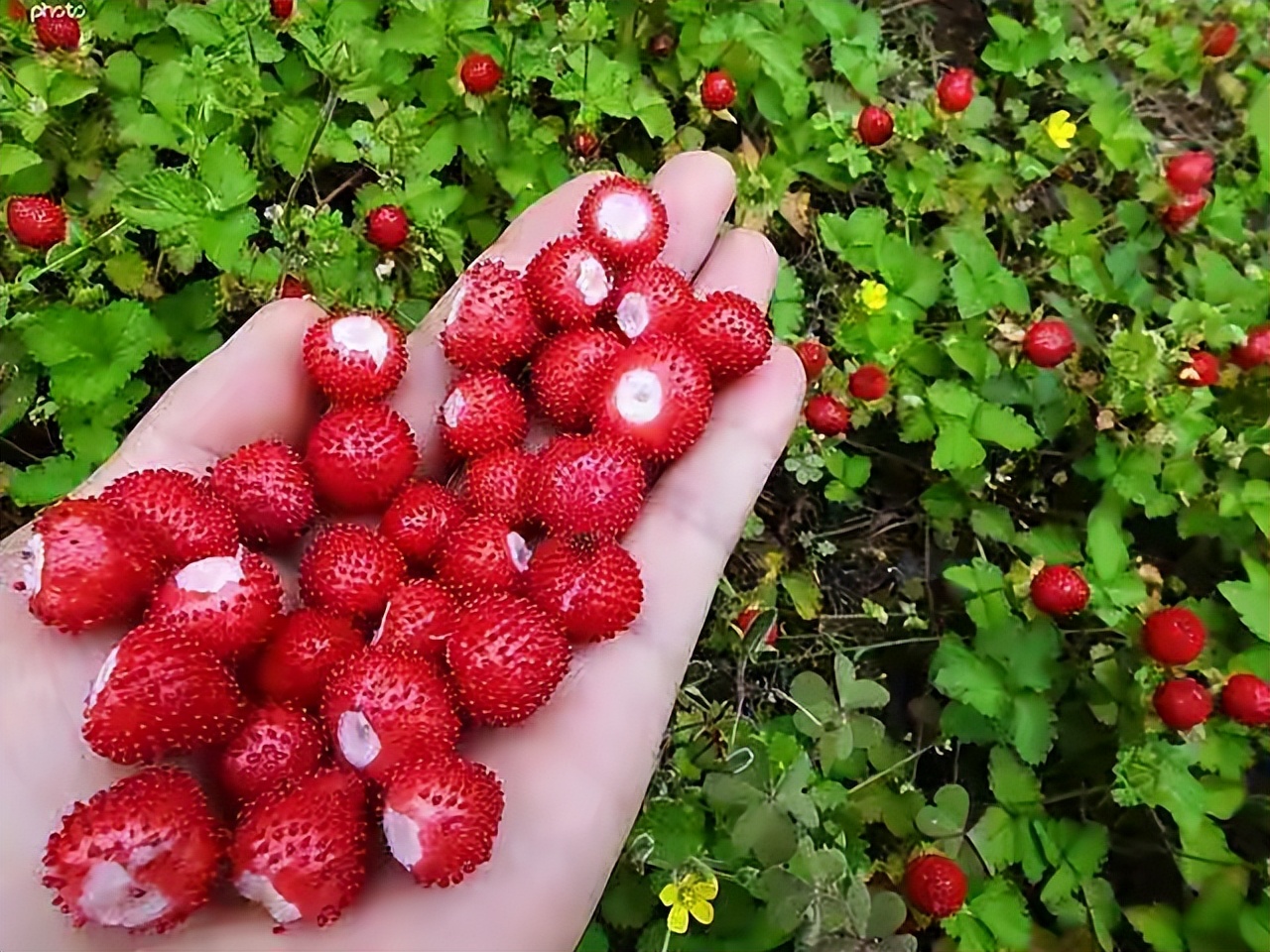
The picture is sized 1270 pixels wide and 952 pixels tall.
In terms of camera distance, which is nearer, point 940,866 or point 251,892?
point 251,892

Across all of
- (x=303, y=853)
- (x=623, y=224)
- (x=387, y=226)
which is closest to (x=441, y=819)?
(x=303, y=853)

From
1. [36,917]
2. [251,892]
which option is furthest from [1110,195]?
[36,917]

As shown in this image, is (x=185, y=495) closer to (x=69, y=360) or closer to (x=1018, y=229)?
(x=69, y=360)

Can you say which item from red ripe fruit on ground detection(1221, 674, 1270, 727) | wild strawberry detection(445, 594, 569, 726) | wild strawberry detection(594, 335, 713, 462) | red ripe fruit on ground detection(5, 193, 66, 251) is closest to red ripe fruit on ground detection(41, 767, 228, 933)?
wild strawberry detection(445, 594, 569, 726)

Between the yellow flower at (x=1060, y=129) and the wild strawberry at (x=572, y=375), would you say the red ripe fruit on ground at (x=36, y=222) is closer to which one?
the wild strawberry at (x=572, y=375)

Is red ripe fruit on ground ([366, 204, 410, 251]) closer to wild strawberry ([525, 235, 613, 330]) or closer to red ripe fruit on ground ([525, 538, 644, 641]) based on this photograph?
wild strawberry ([525, 235, 613, 330])

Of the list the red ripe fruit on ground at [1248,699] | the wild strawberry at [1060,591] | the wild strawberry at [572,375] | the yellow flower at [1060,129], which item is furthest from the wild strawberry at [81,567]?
the yellow flower at [1060,129]
